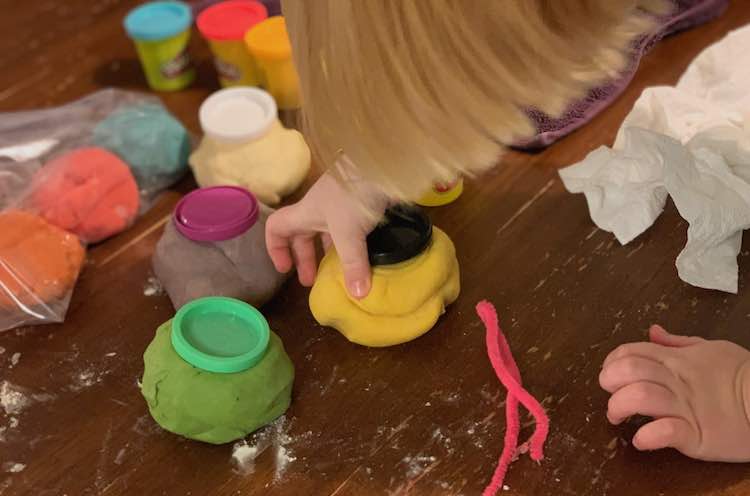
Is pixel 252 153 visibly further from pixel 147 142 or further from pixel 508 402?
pixel 508 402

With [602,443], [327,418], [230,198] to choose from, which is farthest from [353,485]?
[230,198]

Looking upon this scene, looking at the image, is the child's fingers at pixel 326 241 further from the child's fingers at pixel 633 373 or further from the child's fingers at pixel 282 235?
the child's fingers at pixel 633 373

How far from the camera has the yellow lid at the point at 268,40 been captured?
0.99 metres

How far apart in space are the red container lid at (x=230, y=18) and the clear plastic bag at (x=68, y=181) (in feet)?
0.35

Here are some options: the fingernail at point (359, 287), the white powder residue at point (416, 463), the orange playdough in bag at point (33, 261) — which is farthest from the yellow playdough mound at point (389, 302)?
the orange playdough in bag at point (33, 261)

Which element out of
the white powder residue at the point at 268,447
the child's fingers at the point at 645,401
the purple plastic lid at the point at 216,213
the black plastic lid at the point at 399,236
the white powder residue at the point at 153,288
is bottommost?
the white powder residue at the point at 268,447

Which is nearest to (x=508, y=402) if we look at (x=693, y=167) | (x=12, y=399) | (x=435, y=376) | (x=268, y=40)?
(x=435, y=376)

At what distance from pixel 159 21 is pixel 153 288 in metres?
0.39

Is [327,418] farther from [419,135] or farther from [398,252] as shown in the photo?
[419,135]

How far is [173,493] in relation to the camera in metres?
0.68

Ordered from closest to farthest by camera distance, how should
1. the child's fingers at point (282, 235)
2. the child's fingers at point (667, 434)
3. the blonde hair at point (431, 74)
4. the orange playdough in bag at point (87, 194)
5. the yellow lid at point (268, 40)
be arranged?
the blonde hair at point (431, 74)
the child's fingers at point (667, 434)
the child's fingers at point (282, 235)
the orange playdough in bag at point (87, 194)
the yellow lid at point (268, 40)

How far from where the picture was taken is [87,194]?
0.87 m

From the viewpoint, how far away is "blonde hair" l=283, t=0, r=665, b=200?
550 mm

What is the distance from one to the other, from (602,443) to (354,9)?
0.38 meters
